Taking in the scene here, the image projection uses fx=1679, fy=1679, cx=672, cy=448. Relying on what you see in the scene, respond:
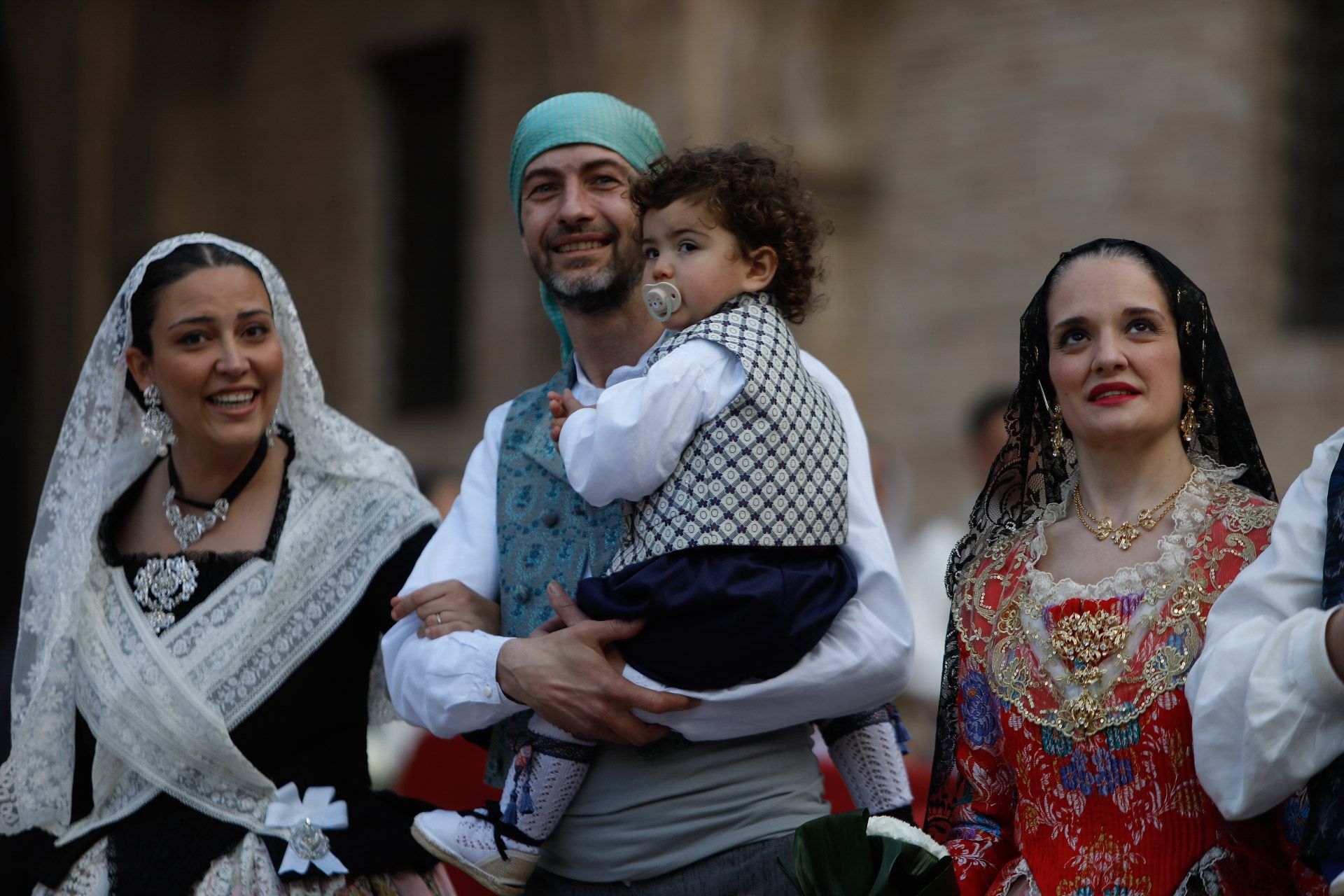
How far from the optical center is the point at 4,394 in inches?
460

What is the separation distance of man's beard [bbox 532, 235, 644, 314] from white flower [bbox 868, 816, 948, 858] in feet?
3.97

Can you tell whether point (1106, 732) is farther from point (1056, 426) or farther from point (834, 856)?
point (1056, 426)

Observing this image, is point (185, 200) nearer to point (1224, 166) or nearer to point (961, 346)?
point (961, 346)

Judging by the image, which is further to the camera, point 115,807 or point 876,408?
point 876,408

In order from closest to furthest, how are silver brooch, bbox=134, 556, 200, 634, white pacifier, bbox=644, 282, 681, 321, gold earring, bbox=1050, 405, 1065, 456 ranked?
1. gold earring, bbox=1050, 405, 1065, 456
2. white pacifier, bbox=644, 282, 681, 321
3. silver brooch, bbox=134, 556, 200, 634

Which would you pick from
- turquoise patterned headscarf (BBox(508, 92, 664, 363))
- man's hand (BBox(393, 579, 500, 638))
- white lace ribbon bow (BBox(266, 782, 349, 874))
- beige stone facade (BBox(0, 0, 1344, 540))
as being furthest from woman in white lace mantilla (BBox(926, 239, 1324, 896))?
beige stone facade (BBox(0, 0, 1344, 540))

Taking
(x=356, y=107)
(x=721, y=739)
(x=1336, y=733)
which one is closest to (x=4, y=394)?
(x=356, y=107)

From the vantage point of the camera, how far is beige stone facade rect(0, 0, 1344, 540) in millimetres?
7531

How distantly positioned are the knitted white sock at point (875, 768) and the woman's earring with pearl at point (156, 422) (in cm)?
154

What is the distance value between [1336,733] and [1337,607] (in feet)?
0.56

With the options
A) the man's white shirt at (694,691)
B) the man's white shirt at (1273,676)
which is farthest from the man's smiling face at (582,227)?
the man's white shirt at (1273,676)

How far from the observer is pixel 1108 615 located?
2.62 m

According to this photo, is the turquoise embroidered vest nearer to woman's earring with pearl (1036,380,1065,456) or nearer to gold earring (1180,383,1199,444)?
woman's earring with pearl (1036,380,1065,456)

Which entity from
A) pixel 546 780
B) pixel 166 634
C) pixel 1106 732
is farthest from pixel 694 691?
pixel 166 634
